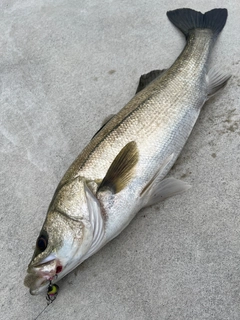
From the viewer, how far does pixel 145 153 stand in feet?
6.69

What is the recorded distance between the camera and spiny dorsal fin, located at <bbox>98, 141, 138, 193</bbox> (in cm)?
190

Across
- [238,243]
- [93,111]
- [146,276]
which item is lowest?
[238,243]

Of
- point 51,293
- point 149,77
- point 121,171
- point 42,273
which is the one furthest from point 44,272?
point 149,77

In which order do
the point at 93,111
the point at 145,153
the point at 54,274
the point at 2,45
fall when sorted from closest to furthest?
1. the point at 54,274
2. the point at 145,153
3. the point at 93,111
4. the point at 2,45

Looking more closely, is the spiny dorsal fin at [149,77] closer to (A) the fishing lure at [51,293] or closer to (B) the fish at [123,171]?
(B) the fish at [123,171]

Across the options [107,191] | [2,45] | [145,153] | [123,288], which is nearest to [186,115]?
[145,153]

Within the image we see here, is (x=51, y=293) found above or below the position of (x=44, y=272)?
below

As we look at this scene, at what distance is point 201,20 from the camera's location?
2.81m

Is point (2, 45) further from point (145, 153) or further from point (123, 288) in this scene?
point (123, 288)

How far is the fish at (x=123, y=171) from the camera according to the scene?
1770 mm

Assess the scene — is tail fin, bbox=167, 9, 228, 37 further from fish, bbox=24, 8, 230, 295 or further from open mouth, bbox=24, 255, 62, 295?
open mouth, bbox=24, 255, 62, 295

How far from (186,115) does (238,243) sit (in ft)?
2.86

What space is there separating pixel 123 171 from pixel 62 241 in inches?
20.3

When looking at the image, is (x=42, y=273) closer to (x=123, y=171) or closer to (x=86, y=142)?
(x=123, y=171)
